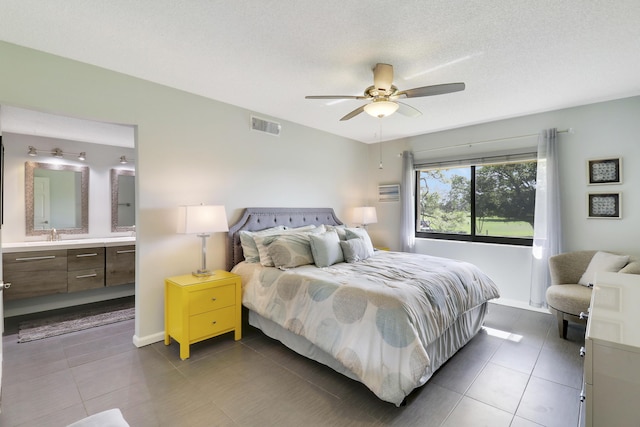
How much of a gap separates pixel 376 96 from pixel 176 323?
9.24 feet

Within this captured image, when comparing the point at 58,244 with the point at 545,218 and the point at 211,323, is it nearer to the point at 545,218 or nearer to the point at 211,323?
the point at 211,323

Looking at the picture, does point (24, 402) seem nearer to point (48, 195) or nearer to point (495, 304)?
point (48, 195)

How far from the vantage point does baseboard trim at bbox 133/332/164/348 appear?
2846mm

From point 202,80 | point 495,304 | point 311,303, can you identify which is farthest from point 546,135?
point 202,80

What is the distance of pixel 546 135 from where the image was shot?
3.70 metres

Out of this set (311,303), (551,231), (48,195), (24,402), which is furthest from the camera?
(48,195)

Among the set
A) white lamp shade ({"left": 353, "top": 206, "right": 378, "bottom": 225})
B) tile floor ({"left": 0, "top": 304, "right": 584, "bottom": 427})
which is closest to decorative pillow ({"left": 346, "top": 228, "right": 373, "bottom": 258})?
white lamp shade ({"left": 353, "top": 206, "right": 378, "bottom": 225})

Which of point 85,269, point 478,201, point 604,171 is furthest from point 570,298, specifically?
point 85,269

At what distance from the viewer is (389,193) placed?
5340 millimetres

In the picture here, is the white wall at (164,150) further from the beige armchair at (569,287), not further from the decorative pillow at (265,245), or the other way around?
the beige armchair at (569,287)

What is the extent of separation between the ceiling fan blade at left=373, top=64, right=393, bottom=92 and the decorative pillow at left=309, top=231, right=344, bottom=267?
162 cm

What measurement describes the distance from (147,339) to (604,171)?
540cm

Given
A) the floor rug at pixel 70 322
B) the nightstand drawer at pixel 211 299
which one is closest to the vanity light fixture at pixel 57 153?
the floor rug at pixel 70 322

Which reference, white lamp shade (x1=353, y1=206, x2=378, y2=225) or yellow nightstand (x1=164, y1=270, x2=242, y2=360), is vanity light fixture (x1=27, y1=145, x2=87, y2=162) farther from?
white lamp shade (x1=353, y1=206, x2=378, y2=225)
